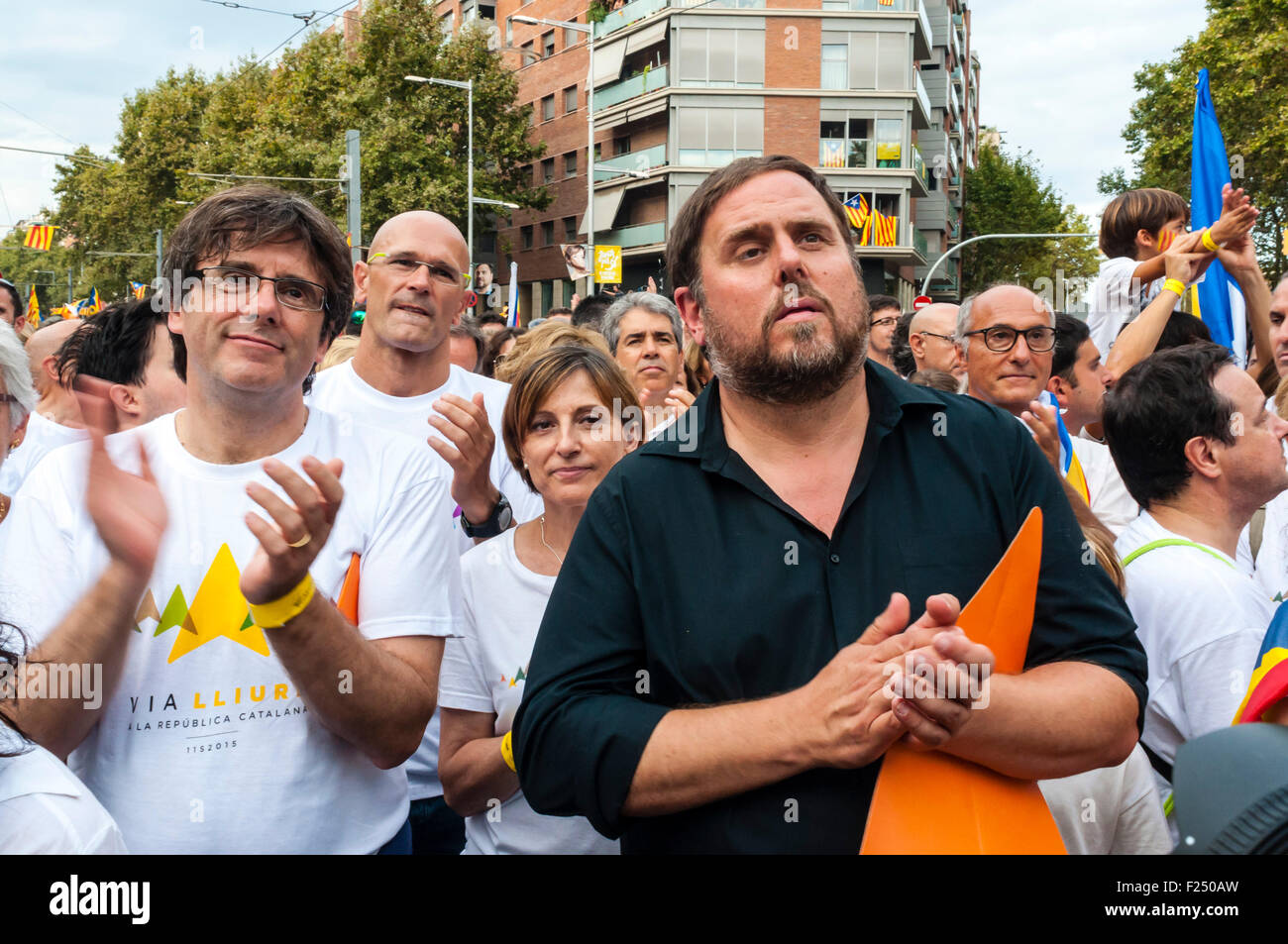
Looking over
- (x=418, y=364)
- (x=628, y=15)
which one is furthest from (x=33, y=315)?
(x=628, y=15)

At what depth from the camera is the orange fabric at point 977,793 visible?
64.4 inches

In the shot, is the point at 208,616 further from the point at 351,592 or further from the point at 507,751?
the point at 507,751

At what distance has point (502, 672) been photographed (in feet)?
8.89

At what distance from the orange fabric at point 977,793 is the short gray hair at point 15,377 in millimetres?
2059

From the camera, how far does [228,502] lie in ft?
7.55

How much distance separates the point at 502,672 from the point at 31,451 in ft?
8.26

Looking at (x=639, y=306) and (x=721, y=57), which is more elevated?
(x=721, y=57)

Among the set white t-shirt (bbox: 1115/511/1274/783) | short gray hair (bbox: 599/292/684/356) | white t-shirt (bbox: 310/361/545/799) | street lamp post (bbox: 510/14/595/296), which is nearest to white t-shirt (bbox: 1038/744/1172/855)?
white t-shirt (bbox: 1115/511/1274/783)

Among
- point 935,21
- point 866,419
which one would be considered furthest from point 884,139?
point 866,419

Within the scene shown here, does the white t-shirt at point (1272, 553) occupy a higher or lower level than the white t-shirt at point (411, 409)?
lower

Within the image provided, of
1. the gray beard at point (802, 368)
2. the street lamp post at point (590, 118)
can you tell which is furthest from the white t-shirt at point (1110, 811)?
the street lamp post at point (590, 118)

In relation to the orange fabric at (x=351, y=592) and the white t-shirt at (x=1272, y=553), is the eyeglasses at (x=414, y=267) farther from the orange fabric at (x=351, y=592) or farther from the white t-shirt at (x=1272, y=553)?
the white t-shirt at (x=1272, y=553)

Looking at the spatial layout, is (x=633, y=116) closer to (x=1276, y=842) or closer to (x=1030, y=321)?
(x=1030, y=321)

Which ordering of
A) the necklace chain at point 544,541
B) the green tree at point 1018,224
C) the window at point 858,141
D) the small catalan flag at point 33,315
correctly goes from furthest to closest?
the green tree at point 1018,224
the window at point 858,141
the small catalan flag at point 33,315
the necklace chain at point 544,541
